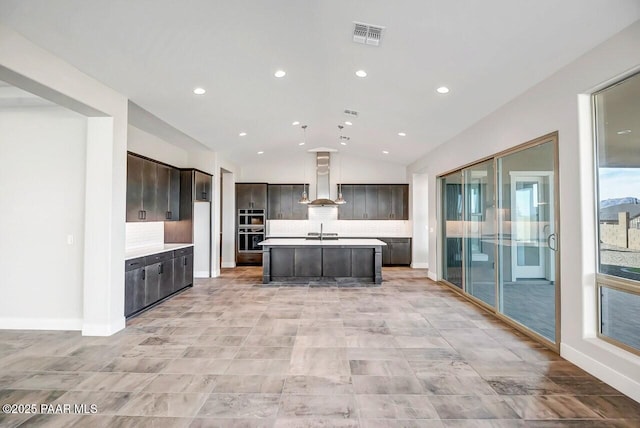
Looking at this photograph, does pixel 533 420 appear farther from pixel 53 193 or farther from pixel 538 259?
pixel 53 193

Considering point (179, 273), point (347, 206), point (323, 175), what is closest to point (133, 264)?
point (179, 273)

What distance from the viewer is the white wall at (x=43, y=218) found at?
400cm

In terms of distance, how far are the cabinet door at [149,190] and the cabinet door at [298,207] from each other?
4346 mm

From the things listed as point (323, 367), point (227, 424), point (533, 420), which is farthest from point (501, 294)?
point (227, 424)

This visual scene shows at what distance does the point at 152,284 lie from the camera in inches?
194

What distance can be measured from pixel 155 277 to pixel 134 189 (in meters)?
1.39

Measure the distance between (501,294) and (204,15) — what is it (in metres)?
4.84

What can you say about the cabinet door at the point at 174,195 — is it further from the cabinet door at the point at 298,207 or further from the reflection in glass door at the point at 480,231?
the reflection in glass door at the point at 480,231

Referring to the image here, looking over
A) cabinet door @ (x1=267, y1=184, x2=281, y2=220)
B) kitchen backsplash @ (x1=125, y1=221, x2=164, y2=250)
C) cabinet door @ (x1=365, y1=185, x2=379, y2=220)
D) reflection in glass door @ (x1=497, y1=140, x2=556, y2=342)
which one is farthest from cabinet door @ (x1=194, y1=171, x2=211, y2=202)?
reflection in glass door @ (x1=497, y1=140, x2=556, y2=342)

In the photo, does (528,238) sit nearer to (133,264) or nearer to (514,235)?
(514,235)

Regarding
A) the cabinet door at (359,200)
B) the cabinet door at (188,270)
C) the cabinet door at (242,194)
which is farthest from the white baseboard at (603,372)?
the cabinet door at (242,194)

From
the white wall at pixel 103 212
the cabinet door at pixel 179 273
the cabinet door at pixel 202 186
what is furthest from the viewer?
the cabinet door at pixel 202 186

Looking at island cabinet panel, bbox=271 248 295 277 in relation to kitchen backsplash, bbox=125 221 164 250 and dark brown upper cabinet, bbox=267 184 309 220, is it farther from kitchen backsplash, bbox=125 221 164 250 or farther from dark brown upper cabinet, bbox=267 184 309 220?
dark brown upper cabinet, bbox=267 184 309 220

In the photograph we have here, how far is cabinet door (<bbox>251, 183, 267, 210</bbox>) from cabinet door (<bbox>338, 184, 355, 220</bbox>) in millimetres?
2185
